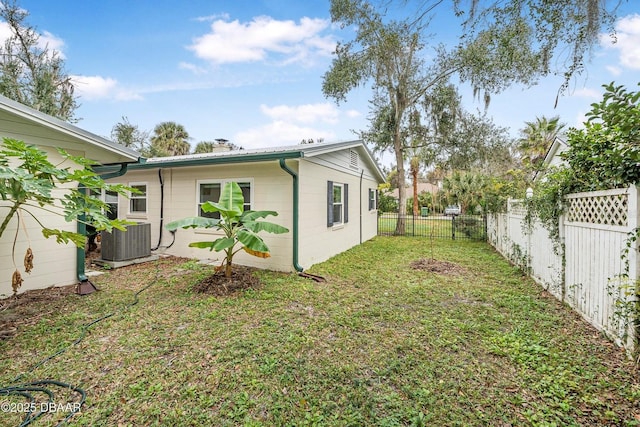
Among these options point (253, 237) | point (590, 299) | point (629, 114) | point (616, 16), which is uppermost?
point (616, 16)

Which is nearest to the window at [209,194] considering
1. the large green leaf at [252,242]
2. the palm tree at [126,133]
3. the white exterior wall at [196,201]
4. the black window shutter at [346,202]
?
the white exterior wall at [196,201]

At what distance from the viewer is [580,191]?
425cm

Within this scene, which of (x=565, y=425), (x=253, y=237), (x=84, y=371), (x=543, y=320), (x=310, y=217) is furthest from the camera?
(x=310, y=217)

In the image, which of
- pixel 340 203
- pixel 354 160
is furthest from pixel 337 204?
pixel 354 160

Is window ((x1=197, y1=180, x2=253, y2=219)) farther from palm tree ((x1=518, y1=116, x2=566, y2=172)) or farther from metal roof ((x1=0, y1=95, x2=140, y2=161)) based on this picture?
palm tree ((x1=518, y1=116, x2=566, y2=172))

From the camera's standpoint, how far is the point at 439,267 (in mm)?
7598

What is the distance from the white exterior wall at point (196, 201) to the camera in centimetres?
692

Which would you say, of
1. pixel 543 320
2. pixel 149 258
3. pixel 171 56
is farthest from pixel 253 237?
pixel 171 56

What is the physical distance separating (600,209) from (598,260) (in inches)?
25.7

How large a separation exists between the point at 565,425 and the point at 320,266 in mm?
5772

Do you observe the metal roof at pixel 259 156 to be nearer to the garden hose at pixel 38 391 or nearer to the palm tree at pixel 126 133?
the garden hose at pixel 38 391

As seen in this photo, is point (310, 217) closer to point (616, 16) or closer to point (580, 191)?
point (580, 191)

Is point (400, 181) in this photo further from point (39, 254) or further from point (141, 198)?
point (39, 254)

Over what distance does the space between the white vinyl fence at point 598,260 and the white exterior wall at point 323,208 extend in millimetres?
4984
